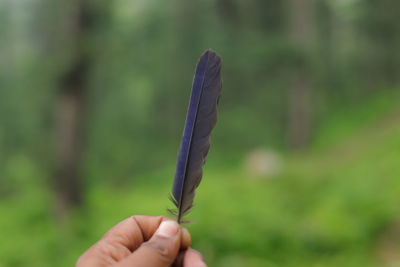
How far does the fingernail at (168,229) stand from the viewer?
1591 mm

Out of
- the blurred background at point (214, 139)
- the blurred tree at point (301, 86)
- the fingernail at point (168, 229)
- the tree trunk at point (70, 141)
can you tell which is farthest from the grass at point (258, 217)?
the blurred tree at point (301, 86)

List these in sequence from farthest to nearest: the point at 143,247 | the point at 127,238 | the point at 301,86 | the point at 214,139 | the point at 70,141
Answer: the point at 214,139 < the point at 301,86 < the point at 70,141 < the point at 127,238 < the point at 143,247

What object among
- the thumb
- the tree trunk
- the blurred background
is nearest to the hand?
the thumb

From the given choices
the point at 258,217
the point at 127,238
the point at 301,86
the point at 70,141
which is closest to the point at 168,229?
the point at 127,238

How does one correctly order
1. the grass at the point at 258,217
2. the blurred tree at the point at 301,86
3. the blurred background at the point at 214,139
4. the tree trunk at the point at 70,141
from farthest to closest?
the blurred tree at the point at 301,86 → the tree trunk at the point at 70,141 → the blurred background at the point at 214,139 → the grass at the point at 258,217

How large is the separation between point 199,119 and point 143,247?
467 millimetres

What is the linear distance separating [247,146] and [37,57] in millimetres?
9000

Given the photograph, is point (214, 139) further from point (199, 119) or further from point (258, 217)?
point (199, 119)

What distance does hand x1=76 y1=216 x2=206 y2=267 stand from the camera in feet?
4.96

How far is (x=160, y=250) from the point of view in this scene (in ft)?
5.04

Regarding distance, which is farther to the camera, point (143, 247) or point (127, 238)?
point (127, 238)

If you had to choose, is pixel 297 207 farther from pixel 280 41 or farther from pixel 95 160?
pixel 95 160

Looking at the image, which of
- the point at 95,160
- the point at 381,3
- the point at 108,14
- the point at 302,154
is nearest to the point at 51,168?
the point at 108,14

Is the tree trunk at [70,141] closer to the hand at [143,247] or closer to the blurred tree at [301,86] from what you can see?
the hand at [143,247]
